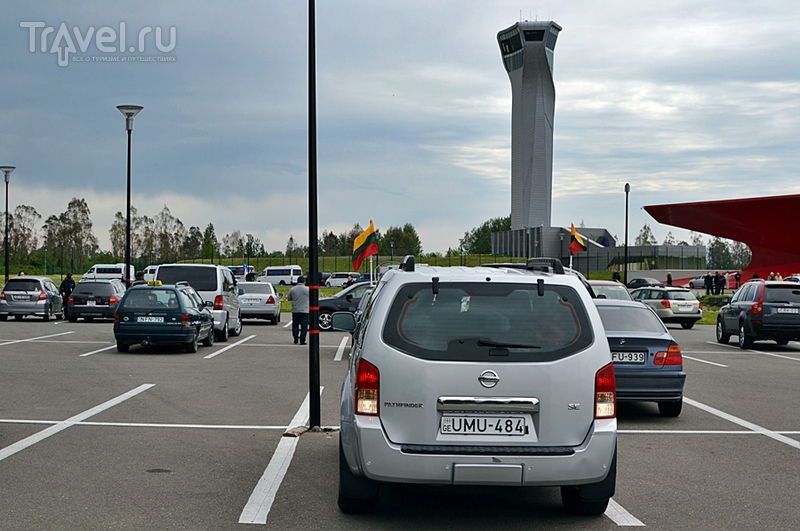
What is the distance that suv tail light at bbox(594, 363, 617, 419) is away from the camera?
565 centimetres

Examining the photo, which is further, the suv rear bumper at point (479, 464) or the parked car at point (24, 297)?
the parked car at point (24, 297)

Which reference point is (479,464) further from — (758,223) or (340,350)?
(758,223)

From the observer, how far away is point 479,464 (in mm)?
5430

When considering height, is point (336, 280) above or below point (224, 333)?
below

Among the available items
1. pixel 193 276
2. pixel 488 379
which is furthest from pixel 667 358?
pixel 193 276

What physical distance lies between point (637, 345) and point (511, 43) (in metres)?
105

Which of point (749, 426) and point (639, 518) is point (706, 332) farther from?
point (639, 518)

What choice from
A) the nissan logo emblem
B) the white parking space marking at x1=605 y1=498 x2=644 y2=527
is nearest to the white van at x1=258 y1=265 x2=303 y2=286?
the white parking space marking at x1=605 y1=498 x2=644 y2=527

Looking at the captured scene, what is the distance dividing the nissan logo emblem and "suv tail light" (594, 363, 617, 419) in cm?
66

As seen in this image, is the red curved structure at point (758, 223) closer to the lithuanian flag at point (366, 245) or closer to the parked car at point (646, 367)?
the lithuanian flag at point (366, 245)

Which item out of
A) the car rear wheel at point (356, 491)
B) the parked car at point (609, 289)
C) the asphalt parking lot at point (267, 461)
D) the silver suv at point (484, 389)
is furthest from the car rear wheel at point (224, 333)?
the silver suv at point (484, 389)

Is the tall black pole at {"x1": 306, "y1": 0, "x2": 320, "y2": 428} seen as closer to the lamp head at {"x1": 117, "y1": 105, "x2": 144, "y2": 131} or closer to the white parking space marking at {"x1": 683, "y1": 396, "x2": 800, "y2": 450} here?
the white parking space marking at {"x1": 683, "y1": 396, "x2": 800, "y2": 450}

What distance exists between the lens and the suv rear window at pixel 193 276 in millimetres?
23406

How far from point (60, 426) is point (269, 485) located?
377cm
